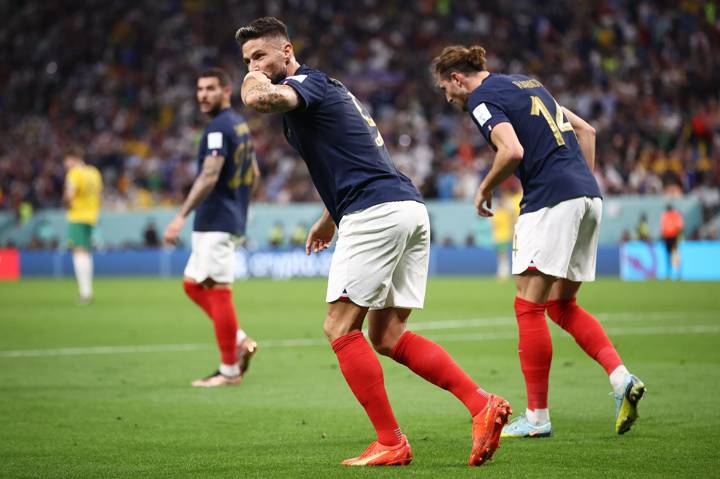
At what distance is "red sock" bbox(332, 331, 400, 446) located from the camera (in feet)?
17.3

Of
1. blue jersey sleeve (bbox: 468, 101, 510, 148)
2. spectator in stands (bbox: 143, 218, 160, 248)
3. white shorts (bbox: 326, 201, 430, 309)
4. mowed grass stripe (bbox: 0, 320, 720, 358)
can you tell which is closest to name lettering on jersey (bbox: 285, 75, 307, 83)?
white shorts (bbox: 326, 201, 430, 309)

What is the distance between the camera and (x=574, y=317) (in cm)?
666

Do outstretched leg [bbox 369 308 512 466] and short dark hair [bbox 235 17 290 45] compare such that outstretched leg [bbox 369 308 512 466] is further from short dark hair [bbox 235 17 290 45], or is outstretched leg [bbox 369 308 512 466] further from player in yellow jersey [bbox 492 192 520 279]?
player in yellow jersey [bbox 492 192 520 279]

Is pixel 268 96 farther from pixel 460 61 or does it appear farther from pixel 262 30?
pixel 460 61

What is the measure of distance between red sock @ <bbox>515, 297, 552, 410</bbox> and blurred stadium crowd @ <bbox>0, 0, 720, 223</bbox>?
826 inches

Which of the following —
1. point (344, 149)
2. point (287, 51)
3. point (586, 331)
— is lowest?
point (586, 331)

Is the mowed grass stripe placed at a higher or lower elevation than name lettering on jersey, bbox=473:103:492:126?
lower

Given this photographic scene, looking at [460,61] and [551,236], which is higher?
[460,61]

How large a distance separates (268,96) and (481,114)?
65.3 inches

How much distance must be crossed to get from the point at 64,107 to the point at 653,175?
20841 mm

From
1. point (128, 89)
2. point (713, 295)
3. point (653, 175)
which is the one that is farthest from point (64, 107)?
point (713, 295)

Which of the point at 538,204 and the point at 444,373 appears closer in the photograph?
the point at 444,373

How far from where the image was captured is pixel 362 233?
5277mm

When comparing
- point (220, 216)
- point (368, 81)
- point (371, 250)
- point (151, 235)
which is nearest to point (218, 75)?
point (220, 216)
